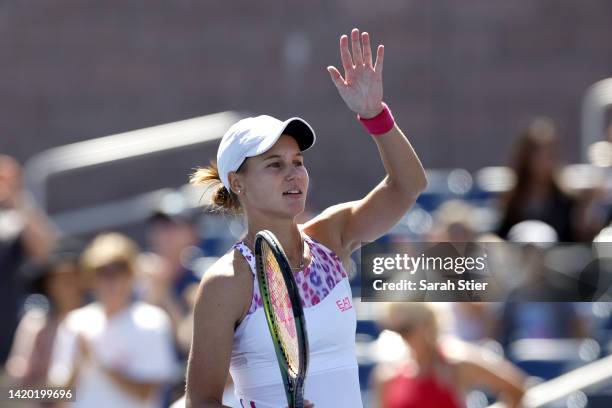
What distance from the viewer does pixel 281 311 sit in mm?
2711

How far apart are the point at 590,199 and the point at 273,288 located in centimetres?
357

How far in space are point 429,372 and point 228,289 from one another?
2282mm

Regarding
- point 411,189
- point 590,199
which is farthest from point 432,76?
point 411,189

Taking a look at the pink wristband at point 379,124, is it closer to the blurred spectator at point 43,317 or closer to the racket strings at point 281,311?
the racket strings at point 281,311

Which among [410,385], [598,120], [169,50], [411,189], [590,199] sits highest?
[169,50]

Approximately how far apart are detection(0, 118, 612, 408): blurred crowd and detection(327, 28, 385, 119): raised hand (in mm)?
1941

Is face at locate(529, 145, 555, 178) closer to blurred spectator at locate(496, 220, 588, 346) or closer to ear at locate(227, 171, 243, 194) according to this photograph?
blurred spectator at locate(496, 220, 588, 346)

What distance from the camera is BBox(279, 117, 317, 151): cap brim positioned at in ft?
9.05

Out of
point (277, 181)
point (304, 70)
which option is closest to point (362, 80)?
point (277, 181)

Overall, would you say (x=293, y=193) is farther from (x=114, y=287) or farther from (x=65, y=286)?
(x=65, y=286)

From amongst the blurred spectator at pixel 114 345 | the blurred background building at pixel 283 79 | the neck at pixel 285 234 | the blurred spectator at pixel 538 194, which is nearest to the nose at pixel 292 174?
the neck at pixel 285 234

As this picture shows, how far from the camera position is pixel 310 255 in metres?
2.85

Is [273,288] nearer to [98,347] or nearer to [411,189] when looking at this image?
[411,189]

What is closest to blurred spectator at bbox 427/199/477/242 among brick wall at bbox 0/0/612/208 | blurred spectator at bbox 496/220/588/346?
blurred spectator at bbox 496/220/588/346
